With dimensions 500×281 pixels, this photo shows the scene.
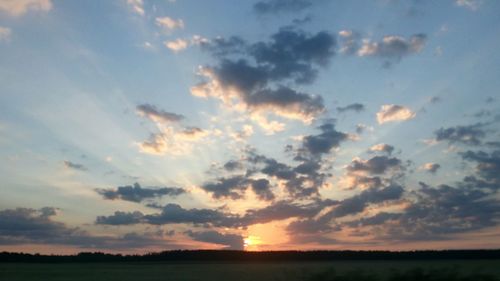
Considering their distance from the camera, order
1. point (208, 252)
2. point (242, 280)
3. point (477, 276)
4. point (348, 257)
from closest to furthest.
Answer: point (477, 276), point (242, 280), point (348, 257), point (208, 252)

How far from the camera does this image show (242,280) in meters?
A: 56.5

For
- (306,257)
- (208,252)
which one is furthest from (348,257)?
(208,252)

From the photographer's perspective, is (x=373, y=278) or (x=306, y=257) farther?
(x=306, y=257)

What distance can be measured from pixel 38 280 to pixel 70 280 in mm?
3929

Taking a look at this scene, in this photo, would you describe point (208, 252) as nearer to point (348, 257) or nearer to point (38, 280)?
point (348, 257)

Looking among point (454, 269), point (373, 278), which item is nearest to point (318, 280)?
point (373, 278)

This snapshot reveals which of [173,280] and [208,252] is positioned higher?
[208,252]

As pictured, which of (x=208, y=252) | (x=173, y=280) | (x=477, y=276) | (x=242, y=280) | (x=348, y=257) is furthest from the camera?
(x=208, y=252)

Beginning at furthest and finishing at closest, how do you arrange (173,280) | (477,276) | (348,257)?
(348,257)
(173,280)
(477,276)

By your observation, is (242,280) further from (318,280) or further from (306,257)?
(306,257)

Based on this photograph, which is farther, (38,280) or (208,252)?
(208,252)

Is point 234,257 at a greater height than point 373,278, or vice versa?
point 234,257

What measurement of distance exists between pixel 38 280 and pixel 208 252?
390 ft

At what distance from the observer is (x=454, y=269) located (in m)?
27.3
